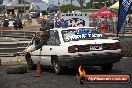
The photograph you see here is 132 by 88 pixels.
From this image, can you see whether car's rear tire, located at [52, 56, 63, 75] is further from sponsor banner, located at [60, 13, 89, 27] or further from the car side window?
sponsor banner, located at [60, 13, 89, 27]

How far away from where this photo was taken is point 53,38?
45.4ft

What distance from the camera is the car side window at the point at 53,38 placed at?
13500mm

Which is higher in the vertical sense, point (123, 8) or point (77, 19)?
point (123, 8)

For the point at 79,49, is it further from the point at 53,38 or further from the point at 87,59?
the point at 53,38

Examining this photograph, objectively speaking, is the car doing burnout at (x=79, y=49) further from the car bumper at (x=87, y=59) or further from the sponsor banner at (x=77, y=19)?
the sponsor banner at (x=77, y=19)

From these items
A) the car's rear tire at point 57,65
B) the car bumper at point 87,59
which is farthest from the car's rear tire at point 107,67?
the car's rear tire at point 57,65

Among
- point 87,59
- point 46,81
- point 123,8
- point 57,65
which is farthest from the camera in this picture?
point 123,8

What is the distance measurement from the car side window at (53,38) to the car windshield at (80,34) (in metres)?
0.24

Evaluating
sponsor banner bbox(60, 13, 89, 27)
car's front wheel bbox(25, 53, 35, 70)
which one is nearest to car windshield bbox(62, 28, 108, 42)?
car's front wheel bbox(25, 53, 35, 70)

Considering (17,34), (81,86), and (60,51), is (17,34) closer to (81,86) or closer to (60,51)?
(60,51)

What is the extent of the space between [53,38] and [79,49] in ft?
5.13

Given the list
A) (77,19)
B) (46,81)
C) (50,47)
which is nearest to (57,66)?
(50,47)

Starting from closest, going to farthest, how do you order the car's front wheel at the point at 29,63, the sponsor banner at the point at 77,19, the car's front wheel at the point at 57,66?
the car's front wheel at the point at 57,66
the car's front wheel at the point at 29,63
the sponsor banner at the point at 77,19

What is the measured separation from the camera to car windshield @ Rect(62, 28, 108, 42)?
13.2 meters
